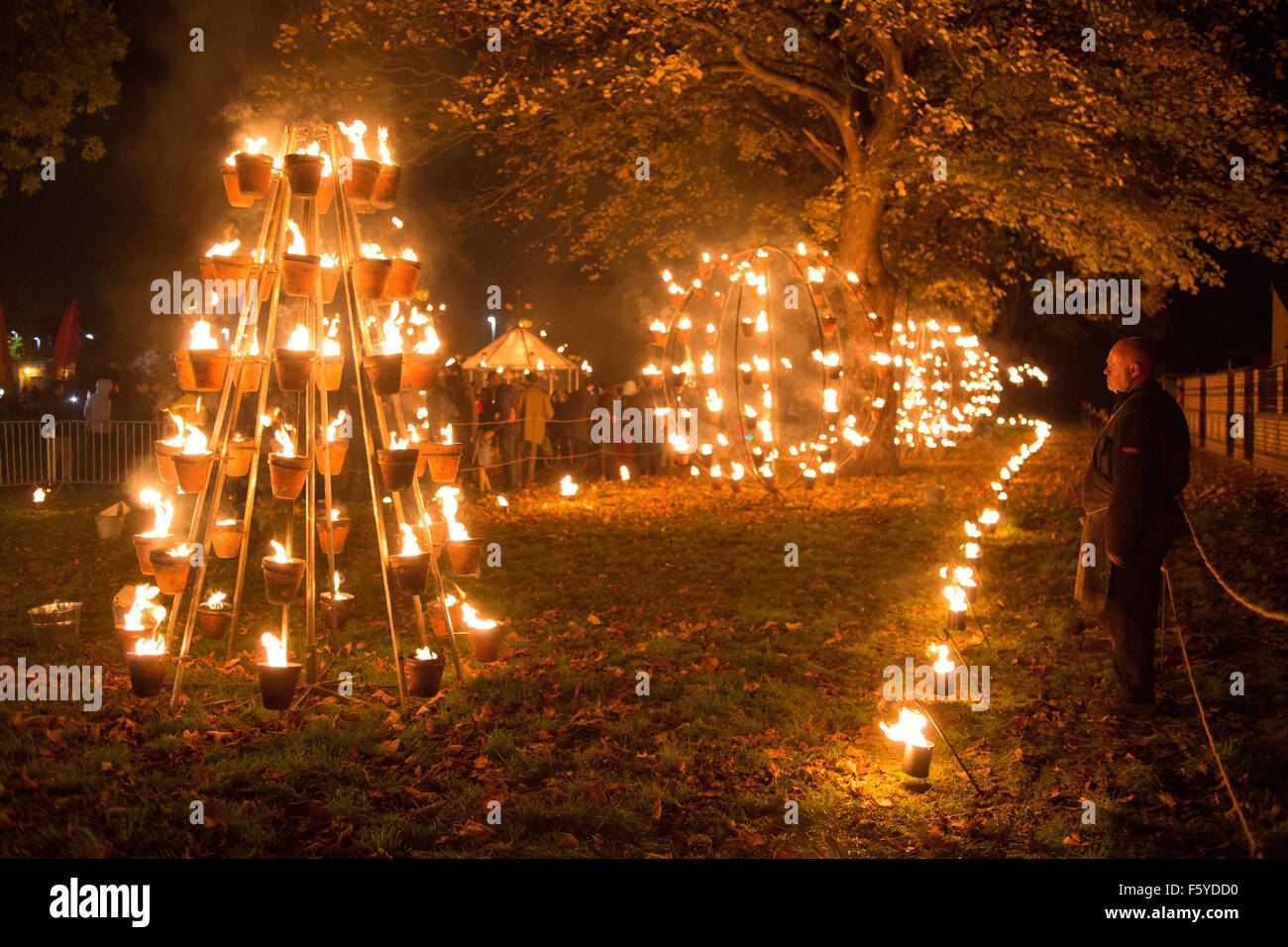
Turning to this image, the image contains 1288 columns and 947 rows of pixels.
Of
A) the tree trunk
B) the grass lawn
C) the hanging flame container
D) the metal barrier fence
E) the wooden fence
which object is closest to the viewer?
the grass lawn

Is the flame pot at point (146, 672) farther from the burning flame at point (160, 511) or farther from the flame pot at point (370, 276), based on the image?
the flame pot at point (370, 276)

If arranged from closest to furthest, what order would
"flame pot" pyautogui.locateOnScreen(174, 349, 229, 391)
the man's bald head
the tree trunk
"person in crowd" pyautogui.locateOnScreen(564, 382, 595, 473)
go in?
"flame pot" pyautogui.locateOnScreen(174, 349, 229, 391), the man's bald head, the tree trunk, "person in crowd" pyautogui.locateOnScreen(564, 382, 595, 473)

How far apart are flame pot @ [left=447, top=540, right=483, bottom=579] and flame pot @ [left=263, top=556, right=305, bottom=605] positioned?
0.87 meters

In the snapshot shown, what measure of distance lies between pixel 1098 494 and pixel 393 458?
4.04 m

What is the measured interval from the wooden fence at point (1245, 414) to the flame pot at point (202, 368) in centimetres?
1255

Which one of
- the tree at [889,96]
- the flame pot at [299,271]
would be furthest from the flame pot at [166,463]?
the tree at [889,96]

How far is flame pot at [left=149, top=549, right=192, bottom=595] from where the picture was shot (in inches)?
207

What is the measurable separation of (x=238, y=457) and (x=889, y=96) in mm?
13086

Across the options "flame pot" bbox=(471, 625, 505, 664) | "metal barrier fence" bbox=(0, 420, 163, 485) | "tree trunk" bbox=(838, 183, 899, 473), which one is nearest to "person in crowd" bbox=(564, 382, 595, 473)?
"tree trunk" bbox=(838, 183, 899, 473)

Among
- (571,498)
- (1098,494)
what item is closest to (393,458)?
(1098,494)

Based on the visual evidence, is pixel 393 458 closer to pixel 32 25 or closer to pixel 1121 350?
pixel 1121 350

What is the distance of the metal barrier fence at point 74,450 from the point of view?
15.8 m

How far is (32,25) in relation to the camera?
15992mm

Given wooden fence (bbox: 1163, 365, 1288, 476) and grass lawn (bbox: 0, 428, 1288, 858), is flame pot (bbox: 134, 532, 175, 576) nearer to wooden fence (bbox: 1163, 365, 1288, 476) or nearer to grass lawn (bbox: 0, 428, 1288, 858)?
grass lawn (bbox: 0, 428, 1288, 858)
